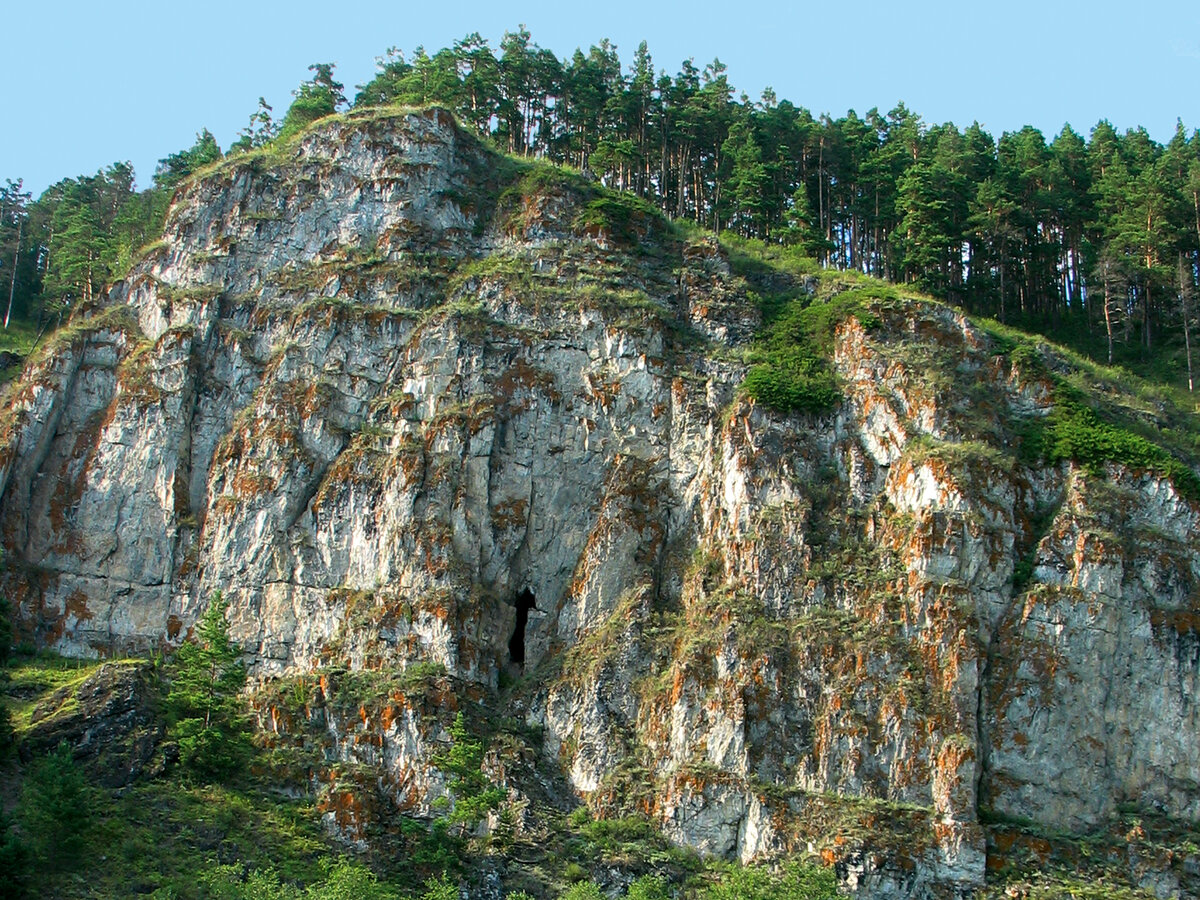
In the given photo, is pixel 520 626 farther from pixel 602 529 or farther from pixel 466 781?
pixel 466 781

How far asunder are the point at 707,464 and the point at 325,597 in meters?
14.6

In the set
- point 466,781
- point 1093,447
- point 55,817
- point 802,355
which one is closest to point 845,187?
point 802,355

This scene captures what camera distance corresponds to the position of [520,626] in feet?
141

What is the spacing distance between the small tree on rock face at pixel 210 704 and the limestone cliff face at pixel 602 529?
4.37 ft

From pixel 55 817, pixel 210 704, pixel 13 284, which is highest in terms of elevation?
pixel 13 284

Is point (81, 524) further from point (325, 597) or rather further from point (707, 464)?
point (707, 464)

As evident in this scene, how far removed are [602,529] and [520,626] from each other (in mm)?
4615

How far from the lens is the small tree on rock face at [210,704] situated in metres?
36.5

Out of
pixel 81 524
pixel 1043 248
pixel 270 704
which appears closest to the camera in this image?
pixel 270 704

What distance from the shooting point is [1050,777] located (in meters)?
36.5

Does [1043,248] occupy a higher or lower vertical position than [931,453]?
higher

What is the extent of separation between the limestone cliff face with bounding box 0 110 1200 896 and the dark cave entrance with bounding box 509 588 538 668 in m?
0.12

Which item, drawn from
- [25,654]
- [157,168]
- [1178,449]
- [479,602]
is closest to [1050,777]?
[1178,449]

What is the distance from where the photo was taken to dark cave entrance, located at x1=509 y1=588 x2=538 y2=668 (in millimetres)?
42312
